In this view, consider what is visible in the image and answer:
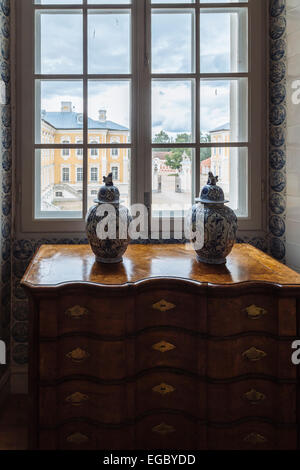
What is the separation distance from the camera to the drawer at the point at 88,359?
141cm

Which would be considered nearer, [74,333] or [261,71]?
[74,333]

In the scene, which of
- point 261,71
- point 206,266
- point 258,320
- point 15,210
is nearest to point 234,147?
point 261,71

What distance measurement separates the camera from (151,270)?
1541 millimetres

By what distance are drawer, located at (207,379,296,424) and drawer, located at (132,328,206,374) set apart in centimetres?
13

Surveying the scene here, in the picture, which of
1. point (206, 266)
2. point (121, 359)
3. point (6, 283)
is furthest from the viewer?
point (6, 283)

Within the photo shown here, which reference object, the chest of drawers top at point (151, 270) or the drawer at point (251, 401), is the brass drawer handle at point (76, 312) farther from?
the drawer at point (251, 401)


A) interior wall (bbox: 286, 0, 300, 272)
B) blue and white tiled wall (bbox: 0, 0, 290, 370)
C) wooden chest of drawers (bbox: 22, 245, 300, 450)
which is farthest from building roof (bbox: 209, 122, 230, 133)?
wooden chest of drawers (bbox: 22, 245, 300, 450)

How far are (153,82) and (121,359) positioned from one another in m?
1.52

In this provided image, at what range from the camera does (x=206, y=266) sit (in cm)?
162

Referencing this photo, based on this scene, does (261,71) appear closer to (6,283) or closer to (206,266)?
(206,266)

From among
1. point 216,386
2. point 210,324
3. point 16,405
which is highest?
point 210,324

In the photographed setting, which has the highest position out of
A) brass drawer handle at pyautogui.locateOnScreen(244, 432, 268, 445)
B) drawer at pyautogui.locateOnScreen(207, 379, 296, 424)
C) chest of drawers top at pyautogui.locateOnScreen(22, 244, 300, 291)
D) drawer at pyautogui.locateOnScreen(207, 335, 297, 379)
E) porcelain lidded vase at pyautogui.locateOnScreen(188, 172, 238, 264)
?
porcelain lidded vase at pyautogui.locateOnScreen(188, 172, 238, 264)

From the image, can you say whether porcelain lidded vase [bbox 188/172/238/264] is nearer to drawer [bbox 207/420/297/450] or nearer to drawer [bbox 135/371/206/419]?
drawer [bbox 135/371/206/419]

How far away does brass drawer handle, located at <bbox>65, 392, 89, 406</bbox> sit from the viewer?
4.70 ft
